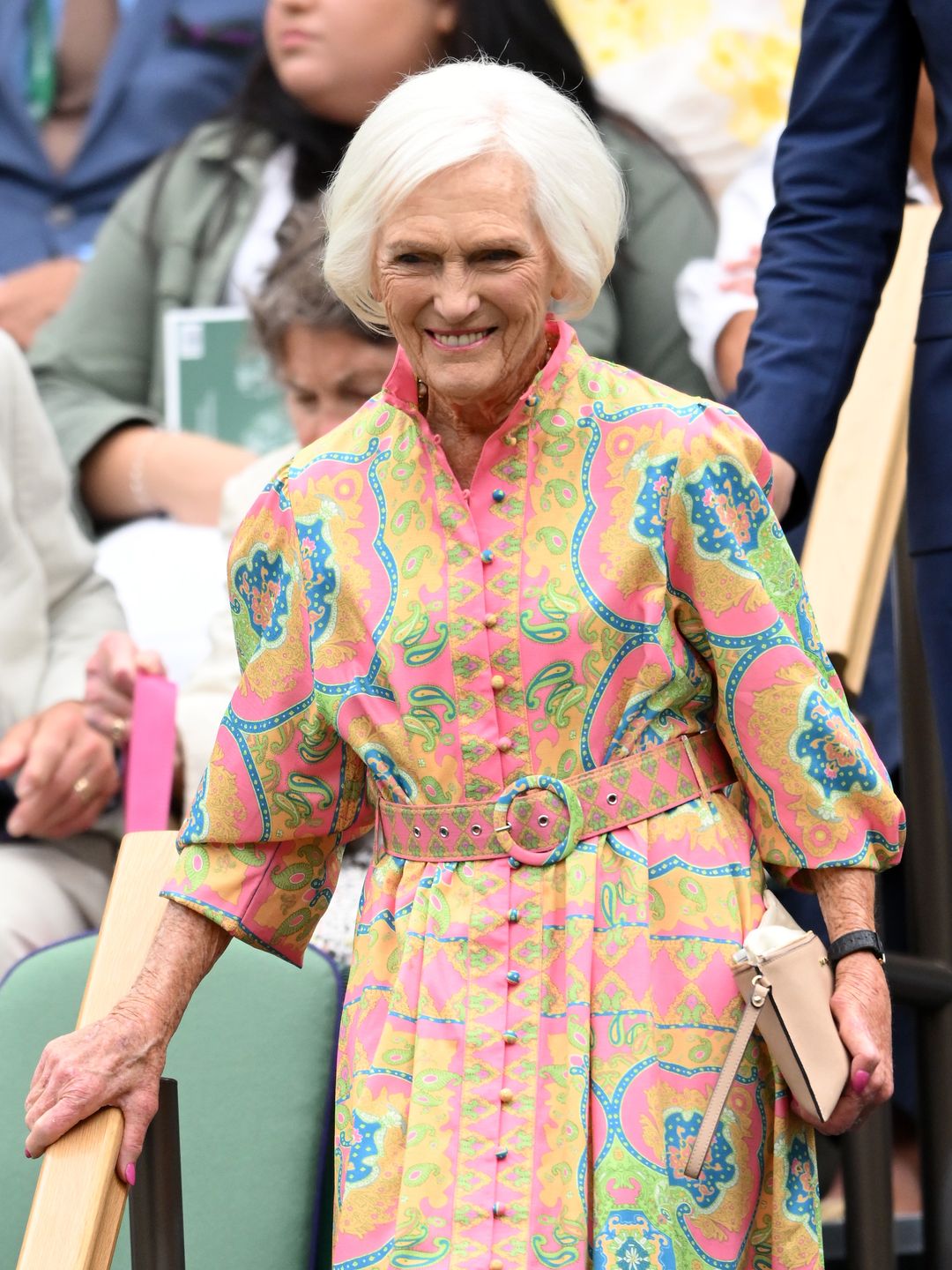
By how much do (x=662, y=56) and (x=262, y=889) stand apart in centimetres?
264

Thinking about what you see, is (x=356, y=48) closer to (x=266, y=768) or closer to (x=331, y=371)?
(x=331, y=371)

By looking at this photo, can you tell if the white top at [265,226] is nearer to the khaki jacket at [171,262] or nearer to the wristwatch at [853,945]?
the khaki jacket at [171,262]

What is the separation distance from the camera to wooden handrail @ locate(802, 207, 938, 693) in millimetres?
2586

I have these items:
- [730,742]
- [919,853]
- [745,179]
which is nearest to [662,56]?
[745,179]

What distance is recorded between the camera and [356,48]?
3.92 meters

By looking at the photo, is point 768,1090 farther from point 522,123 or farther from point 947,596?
point 522,123

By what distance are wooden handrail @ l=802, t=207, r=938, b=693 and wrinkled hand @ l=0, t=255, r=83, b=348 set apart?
182cm

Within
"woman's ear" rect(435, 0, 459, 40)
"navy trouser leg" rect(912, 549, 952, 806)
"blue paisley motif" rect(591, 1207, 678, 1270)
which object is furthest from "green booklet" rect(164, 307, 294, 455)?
"blue paisley motif" rect(591, 1207, 678, 1270)

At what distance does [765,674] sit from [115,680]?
1.46 m

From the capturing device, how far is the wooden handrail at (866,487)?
2586 mm

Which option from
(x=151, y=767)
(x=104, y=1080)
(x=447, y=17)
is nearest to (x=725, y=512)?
(x=104, y=1080)

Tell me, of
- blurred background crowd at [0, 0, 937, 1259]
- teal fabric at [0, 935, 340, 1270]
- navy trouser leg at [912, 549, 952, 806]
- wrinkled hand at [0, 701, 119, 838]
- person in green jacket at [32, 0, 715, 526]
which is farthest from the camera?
person in green jacket at [32, 0, 715, 526]

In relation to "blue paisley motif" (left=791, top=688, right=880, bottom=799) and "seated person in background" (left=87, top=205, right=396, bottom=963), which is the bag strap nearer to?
"blue paisley motif" (left=791, top=688, right=880, bottom=799)

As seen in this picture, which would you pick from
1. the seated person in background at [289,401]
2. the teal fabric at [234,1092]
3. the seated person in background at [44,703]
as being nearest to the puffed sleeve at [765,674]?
the teal fabric at [234,1092]
